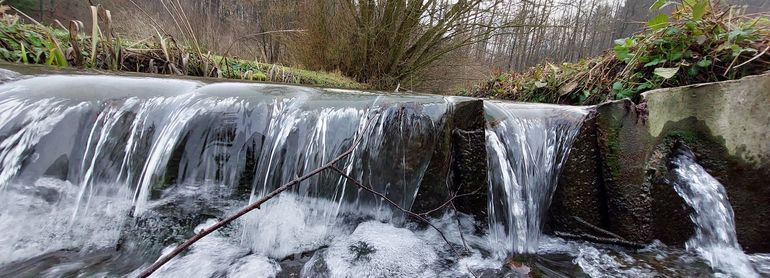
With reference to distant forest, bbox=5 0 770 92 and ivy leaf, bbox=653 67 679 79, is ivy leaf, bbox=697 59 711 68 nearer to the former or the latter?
ivy leaf, bbox=653 67 679 79

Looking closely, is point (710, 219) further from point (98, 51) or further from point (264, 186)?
point (98, 51)

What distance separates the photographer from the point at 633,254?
1.70m

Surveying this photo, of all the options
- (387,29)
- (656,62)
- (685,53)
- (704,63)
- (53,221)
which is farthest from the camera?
(387,29)

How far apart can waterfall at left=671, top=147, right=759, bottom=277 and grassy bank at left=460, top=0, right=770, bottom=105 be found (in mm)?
794

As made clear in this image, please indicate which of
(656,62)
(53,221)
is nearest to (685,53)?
(656,62)

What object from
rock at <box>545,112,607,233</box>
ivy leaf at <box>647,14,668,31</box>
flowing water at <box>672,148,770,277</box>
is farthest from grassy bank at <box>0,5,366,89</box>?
flowing water at <box>672,148,770,277</box>

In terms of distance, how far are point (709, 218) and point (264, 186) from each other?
2170 millimetres

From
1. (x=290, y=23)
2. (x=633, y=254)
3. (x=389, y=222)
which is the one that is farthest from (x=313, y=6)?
(x=633, y=254)

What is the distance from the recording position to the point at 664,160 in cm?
179

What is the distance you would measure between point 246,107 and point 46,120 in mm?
918

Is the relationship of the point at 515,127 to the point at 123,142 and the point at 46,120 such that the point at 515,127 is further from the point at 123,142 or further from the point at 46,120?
the point at 46,120

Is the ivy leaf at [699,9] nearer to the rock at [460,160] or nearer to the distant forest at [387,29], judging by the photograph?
the rock at [460,160]

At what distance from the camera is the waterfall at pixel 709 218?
166 cm

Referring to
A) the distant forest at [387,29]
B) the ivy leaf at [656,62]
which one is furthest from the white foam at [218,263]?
the distant forest at [387,29]
